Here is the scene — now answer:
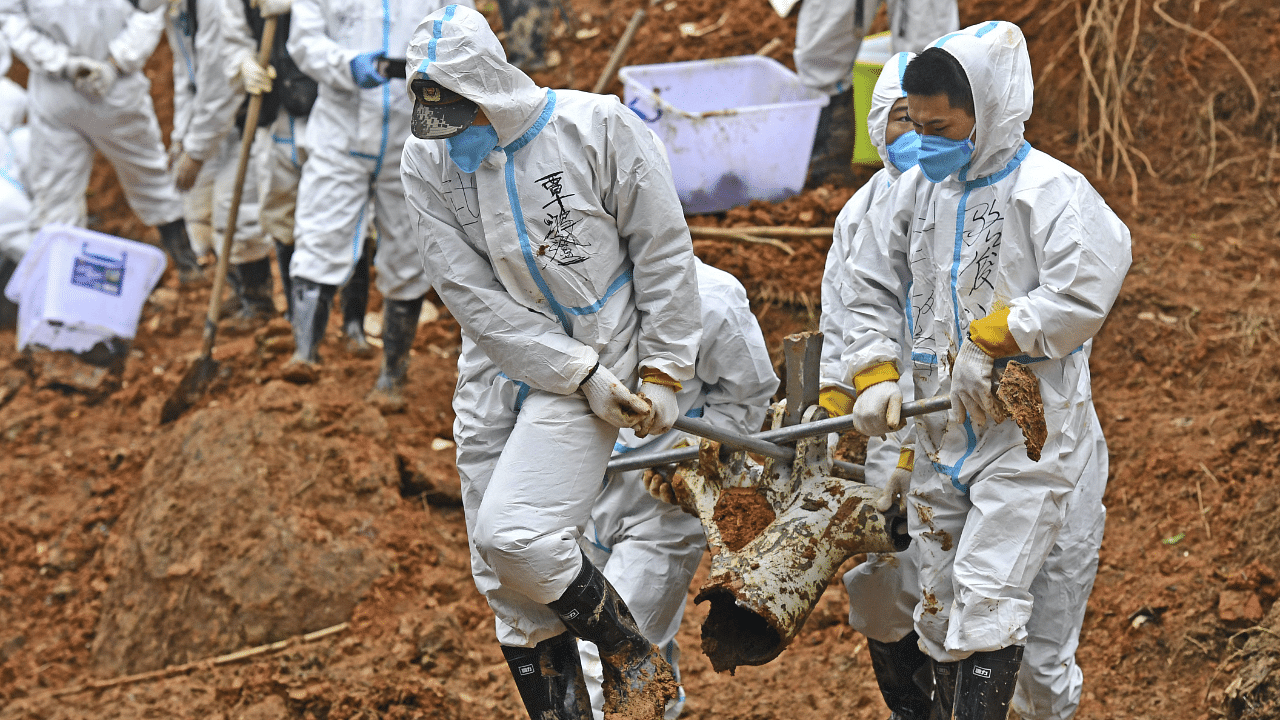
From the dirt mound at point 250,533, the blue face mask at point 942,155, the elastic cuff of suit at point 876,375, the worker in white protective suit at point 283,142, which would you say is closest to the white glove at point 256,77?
the worker in white protective suit at point 283,142

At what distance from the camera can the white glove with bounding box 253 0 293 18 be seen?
219 inches

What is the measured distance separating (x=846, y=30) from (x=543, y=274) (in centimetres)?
318

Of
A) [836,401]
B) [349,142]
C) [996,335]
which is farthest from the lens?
[349,142]

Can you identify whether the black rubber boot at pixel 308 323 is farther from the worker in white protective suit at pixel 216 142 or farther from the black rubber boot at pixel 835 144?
the black rubber boot at pixel 835 144

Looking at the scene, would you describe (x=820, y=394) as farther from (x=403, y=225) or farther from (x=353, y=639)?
(x=403, y=225)

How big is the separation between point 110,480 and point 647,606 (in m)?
3.42

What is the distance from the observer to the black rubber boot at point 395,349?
18.1ft

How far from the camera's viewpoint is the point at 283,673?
4.27 m

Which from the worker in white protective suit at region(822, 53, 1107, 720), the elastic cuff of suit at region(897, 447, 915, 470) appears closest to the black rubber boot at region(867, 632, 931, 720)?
the worker in white protective suit at region(822, 53, 1107, 720)

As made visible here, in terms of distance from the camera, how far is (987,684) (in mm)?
2723

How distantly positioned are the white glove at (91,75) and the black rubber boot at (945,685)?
19.3 ft

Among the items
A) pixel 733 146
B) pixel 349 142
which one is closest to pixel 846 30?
pixel 733 146

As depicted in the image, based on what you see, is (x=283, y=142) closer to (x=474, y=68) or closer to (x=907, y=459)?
(x=474, y=68)

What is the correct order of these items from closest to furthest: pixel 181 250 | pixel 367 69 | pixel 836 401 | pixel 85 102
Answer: pixel 836 401 → pixel 367 69 → pixel 85 102 → pixel 181 250
